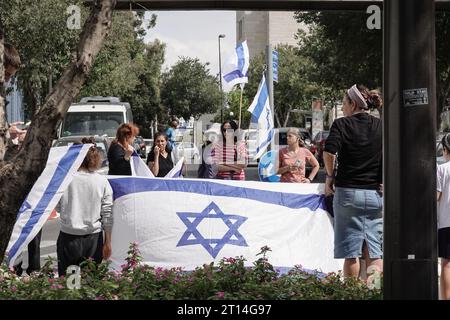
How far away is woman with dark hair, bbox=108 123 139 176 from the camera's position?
399 inches

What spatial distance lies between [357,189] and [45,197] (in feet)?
10.1

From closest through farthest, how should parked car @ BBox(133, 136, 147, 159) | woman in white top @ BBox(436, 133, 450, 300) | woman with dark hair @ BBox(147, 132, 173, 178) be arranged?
1. woman in white top @ BBox(436, 133, 450, 300)
2. woman with dark hair @ BBox(147, 132, 173, 178)
3. parked car @ BBox(133, 136, 147, 159)

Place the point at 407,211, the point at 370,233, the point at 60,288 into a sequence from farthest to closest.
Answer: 1. the point at 370,233
2. the point at 60,288
3. the point at 407,211

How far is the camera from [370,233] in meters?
6.92

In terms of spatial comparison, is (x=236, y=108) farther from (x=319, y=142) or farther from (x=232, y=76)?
(x=232, y=76)

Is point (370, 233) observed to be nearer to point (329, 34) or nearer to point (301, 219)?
point (301, 219)

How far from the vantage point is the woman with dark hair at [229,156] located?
12.1 meters

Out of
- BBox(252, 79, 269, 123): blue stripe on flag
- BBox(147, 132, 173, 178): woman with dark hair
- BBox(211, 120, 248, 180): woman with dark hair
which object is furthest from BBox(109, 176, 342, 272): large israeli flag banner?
BBox(252, 79, 269, 123): blue stripe on flag

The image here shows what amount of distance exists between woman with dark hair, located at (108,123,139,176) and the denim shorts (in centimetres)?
382

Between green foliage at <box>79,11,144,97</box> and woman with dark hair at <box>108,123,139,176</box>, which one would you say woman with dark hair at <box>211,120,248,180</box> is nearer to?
woman with dark hair at <box>108,123,139,176</box>

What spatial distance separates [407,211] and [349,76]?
31.1 meters

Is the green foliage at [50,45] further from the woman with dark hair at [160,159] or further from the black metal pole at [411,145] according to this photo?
the black metal pole at [411,145]

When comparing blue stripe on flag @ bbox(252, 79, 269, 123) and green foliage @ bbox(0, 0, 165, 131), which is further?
green foliage @ bbox(0, 0, 165, 131)

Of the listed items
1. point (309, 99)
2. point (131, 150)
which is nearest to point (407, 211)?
point (131, 150)
